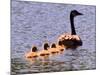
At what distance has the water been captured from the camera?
2670mm

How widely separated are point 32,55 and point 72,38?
545 mm

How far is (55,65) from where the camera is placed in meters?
2.84

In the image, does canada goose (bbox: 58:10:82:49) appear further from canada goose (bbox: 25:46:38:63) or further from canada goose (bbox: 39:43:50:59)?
canada goose (bbox: 25:46:38:63)

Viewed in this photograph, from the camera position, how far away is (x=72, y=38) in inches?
116

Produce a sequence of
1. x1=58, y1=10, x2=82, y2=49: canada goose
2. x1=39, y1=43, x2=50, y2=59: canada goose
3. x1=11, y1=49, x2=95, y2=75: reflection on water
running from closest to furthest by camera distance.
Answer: x1=11, y1=49, x2=95, y2=75: reflection on water < x1=39, y1=43, x2=50, y2=59: canada goose < x1=58, y1=10, x2=82, y2=49: canada goose

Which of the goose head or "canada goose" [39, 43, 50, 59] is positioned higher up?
the goose head

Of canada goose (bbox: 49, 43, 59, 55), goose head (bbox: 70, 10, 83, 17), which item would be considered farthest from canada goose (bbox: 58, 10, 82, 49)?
canada goose (bbox: 49, 43, 59, 55)

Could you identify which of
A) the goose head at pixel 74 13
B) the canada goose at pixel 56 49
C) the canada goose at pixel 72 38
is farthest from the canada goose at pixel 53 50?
the goose head at pixel 74 13

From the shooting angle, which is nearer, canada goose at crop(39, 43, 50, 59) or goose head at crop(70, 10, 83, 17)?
canada goose at crop(39, 43, 50, 59)

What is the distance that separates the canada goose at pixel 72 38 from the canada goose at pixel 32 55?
333 mm

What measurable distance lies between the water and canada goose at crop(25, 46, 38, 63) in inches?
1.6

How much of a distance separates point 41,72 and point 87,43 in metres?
0.69

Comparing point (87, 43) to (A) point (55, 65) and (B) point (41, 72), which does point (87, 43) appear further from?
(B) point (41, 72)

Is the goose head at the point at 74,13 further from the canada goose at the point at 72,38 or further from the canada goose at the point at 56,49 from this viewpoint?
the canada goose at the point at 56,49
